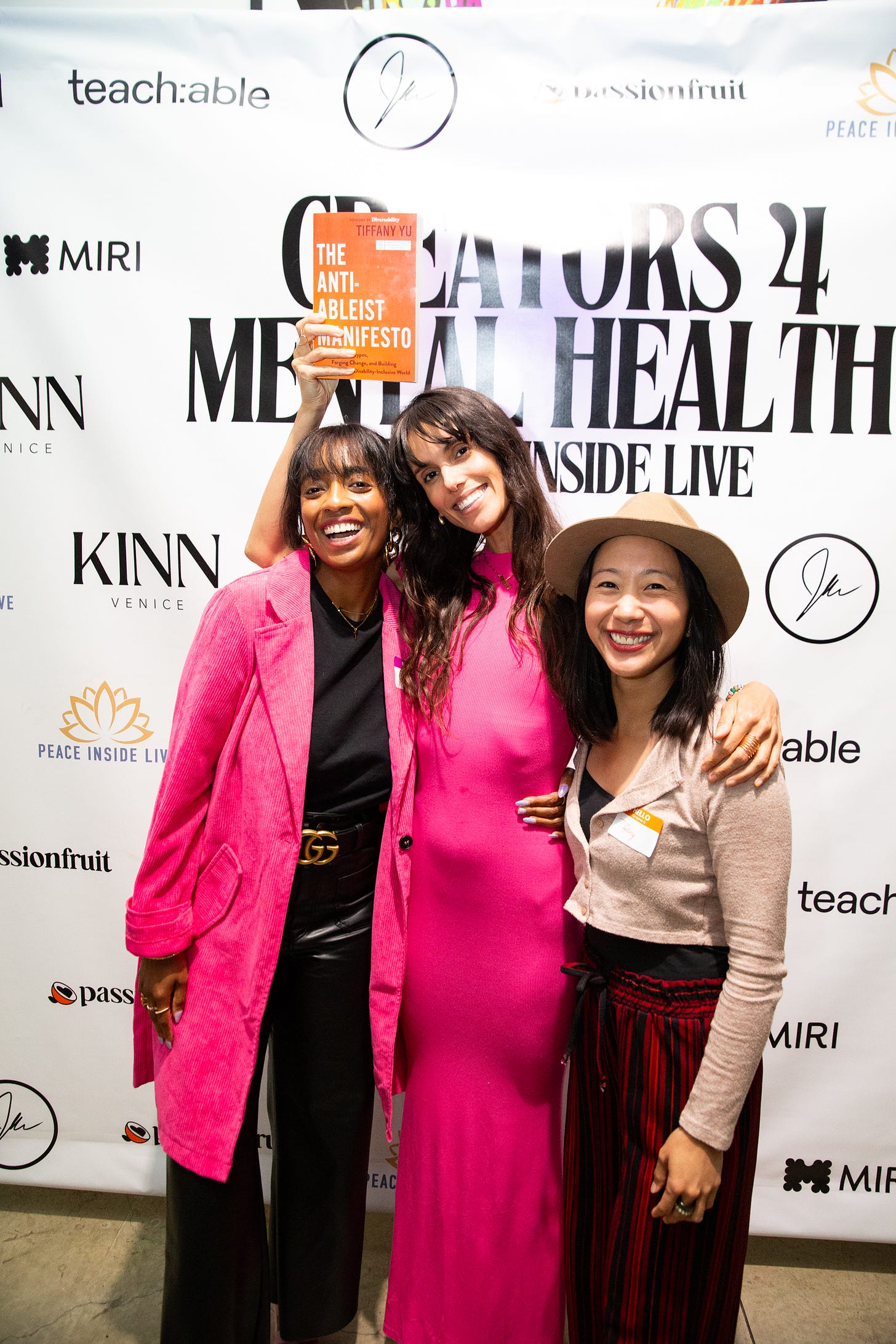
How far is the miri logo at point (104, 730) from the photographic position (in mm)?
2260

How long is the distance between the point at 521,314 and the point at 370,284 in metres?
0.39

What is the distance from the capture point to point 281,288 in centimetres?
210

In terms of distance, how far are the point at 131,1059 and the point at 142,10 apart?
2842mm

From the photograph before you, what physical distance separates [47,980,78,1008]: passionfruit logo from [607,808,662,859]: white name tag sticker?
1.81m

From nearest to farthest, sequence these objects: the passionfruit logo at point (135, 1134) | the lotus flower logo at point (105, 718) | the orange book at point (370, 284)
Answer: the orange book at point (370, 284) < the lotus flower logo at point (105, 718) < the passionfruit logo at point (135, 1134)

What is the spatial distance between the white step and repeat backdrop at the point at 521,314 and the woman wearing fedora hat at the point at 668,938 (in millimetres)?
827

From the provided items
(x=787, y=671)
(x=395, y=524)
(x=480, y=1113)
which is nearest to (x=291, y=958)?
(x=480, y=1113)

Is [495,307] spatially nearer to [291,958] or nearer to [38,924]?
[291,958]

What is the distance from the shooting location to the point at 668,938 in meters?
1.35

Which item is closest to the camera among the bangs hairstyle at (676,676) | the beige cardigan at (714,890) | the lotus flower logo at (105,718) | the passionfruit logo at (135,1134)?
the beige cardigan at (714,890)

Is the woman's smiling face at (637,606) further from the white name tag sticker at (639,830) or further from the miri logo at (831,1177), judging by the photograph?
the miri logo at (831,1177)

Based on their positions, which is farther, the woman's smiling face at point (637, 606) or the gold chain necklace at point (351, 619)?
the gold chain necklace at point (351, 619)
